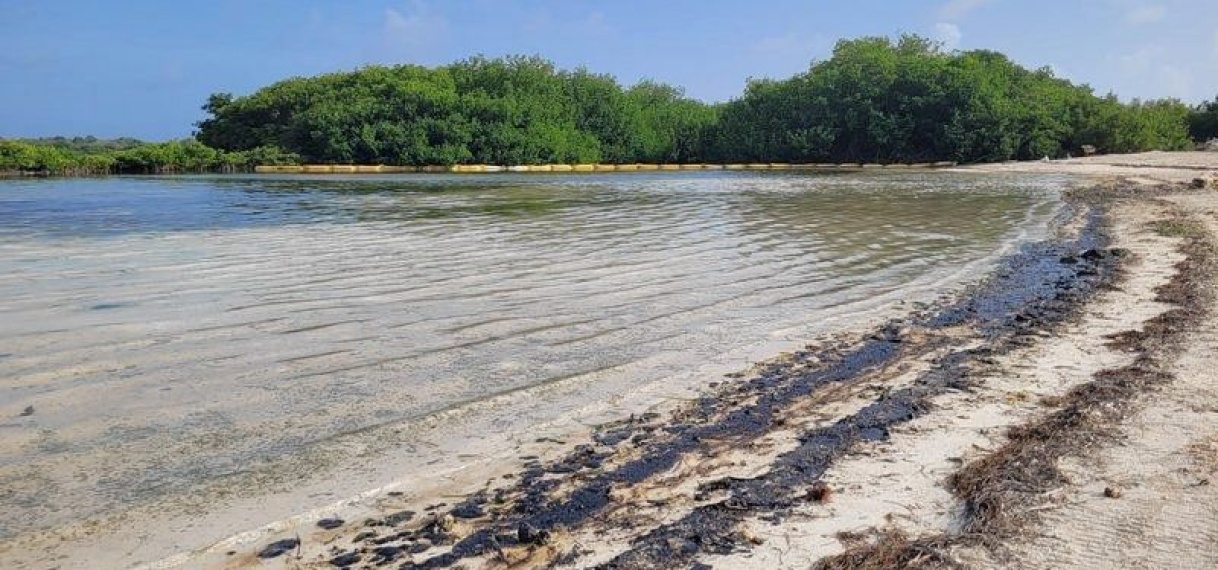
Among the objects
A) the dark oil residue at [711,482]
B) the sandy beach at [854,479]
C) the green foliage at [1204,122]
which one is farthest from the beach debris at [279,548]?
the green foliage at [1204,122]

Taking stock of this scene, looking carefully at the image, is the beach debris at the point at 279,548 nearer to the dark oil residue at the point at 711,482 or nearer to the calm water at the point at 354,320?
the dark oil residue at the point at 711,482

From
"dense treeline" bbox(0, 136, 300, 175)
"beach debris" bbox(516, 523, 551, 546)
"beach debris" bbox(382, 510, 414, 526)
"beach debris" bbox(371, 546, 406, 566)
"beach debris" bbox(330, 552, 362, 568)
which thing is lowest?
"beach debris" bbox(382, 510, 414, 526)

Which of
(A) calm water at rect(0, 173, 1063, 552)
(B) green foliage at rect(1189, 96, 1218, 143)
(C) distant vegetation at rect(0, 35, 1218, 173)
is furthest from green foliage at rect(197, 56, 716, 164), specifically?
(A) calm water at rect(0, 173, 1063, 552)

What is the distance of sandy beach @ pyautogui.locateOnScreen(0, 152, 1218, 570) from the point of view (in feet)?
11.2

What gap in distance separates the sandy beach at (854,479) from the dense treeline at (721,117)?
→ 60.6 metres

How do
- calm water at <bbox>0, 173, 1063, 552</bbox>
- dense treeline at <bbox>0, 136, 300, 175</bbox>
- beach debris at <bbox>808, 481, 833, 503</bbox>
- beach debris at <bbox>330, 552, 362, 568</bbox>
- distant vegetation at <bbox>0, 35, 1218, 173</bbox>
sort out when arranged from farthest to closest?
distant vegetation at <bbox>0, 35, 1218, 173</bbox> < dense treeline at <bbox>0, 136, 300, 175</bbox> < calm water at <bbox>0, 173, 1063, 552</bbox> < beach debris at <bbox>808, 481, 833, 503</bbox> < beach debris at <bbox>330, 552, 362, 568</bbox>

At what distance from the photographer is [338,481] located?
170 inches

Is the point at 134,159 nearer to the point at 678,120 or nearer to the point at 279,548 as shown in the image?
the point at 678,120

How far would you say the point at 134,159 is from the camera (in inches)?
2116

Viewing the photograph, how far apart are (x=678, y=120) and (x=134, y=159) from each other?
44240 mm

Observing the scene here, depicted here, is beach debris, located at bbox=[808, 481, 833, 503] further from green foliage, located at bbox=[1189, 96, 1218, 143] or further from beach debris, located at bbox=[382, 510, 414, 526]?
green foliage, located at bbox=[1189, 96, 1218, 143]

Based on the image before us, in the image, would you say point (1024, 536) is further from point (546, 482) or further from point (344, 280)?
point (344, 280)

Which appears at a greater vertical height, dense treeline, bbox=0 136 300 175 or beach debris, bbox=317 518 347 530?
dense treeline, bbox=0 136 300 175

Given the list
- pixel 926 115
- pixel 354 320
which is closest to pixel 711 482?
pixel 354 320
